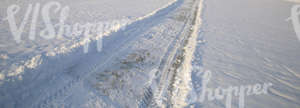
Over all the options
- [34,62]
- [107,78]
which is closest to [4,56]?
[34,62]

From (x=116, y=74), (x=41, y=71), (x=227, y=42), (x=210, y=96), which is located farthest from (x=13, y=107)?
(x=227, y=42)

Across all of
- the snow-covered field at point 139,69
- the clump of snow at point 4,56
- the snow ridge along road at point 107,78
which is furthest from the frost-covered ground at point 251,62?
the clump of snow at point 4,56

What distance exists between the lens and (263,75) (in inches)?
158

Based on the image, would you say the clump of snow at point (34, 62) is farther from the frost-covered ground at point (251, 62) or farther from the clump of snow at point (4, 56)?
the frost-covered ground at point (251, 62)

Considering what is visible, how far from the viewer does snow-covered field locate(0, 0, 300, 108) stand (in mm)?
2771

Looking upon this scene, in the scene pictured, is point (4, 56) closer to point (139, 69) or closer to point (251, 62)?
point (139, 69)

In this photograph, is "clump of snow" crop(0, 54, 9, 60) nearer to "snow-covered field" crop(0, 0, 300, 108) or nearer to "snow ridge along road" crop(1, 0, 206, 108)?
"snow-covered field" crop(0, 0, 300, 108)

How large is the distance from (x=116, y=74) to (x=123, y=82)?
0.31 meters

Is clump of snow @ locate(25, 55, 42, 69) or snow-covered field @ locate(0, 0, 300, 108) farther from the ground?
clump of snow @ locate(25, 55, 42, 69)

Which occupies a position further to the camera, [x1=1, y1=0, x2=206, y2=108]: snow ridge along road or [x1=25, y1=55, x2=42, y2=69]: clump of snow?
[x1=25, y1=55, x2=42, y2=69]: clump of snow

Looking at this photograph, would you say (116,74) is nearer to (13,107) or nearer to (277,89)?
(13,107)

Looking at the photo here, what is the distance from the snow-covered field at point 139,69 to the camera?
9.09ft

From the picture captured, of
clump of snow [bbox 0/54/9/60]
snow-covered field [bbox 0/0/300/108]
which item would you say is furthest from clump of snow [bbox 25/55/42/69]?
clump of snow [bbox 0/54/9/60]

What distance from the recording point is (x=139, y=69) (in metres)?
3.67
